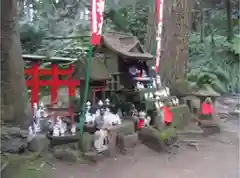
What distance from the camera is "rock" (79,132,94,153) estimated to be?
13.1ft

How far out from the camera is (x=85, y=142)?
3.99 m

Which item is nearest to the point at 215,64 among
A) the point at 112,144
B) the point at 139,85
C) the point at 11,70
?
the point at 139,85

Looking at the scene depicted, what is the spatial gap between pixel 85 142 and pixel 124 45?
1.71m

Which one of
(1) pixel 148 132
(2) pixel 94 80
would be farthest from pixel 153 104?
(2) pixel 94 80

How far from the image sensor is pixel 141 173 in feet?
12.9

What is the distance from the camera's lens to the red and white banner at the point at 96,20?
375 cm

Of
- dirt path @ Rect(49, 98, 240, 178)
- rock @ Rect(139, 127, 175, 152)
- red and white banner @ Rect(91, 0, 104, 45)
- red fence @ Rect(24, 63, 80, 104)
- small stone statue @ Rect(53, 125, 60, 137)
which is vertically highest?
red and white banner @ Rect(91, 0, 104, 45)

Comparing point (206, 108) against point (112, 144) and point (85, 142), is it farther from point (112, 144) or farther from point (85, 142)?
point (85, 142)

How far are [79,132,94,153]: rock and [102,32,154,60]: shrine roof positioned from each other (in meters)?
1.31

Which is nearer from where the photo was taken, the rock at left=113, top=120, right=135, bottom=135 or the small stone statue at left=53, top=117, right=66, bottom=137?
the small stone statue at left=53, top=117, right=66, bottom=137

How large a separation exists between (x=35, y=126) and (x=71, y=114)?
0.47 meters

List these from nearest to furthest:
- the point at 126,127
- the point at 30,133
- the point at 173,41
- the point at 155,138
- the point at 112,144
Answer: the point at 30,133
the point at 112,144
the point at 126,127
the point at 155,138
the point at 173,41

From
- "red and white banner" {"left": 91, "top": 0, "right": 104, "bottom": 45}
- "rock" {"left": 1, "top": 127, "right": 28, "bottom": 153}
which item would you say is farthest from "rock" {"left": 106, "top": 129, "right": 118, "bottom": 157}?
"red and white banner" {"left": 91, "top": 0, "right": 104, "bottom": 45}

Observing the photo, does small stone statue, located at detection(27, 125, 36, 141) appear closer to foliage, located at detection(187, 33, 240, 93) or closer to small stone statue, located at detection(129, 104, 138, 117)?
small stone statue, located at detection(129, 104, 138, 117)
